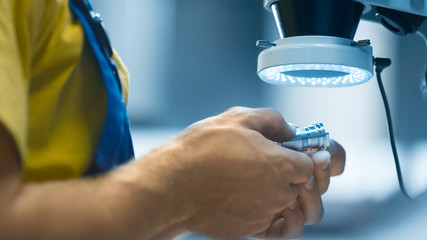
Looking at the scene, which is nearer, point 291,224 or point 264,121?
point 264,121

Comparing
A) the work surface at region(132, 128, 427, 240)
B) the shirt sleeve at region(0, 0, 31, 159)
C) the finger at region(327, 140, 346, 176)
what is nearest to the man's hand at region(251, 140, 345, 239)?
the finger at region(327, 140, 346, 176)

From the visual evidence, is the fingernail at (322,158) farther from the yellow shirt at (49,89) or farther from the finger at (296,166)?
the yellow shirt at (49,89)

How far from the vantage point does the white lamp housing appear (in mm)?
664

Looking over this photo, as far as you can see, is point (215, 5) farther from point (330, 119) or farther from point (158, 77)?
point (330, 119)

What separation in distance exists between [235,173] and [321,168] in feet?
0.66

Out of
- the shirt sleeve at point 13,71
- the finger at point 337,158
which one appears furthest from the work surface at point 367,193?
the shirt sleeve at point 13,71

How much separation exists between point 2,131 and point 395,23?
0.66 m

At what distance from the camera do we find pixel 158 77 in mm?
1865

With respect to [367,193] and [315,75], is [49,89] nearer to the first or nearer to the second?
[315,75]

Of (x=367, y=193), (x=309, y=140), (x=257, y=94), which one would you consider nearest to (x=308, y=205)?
(x=309, y=140)

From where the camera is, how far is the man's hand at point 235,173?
549 millimetres

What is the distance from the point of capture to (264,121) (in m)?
0.65

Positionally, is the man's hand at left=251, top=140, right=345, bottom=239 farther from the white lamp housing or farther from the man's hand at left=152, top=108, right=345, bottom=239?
the white lamp housing

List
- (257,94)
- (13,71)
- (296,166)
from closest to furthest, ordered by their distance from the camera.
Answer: (13,71) < (296,166) < (257,94)
